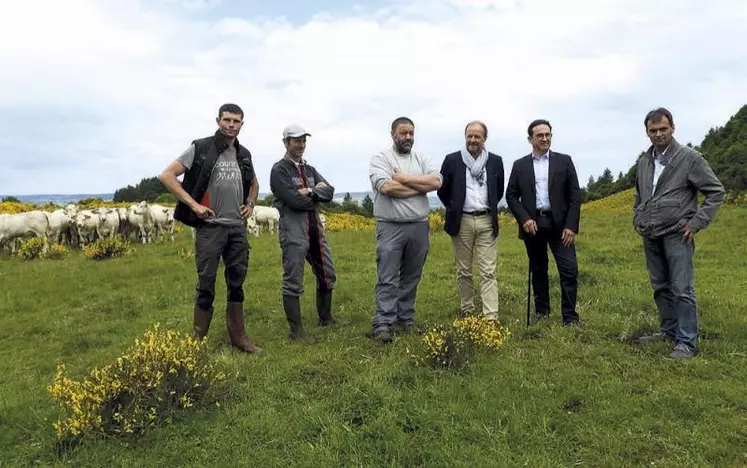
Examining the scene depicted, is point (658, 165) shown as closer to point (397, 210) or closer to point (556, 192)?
point (556, 192)

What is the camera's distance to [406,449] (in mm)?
3762

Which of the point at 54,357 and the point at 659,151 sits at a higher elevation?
the point at 659,151

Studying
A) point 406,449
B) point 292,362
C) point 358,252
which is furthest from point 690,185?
point 358,252

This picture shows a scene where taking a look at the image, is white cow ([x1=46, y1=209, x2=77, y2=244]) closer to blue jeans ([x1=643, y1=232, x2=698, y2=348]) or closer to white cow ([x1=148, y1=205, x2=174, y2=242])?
white cow ([x1=148, y1=205, x2=174, y2=242])

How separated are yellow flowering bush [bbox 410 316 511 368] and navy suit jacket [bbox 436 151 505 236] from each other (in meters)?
1.29

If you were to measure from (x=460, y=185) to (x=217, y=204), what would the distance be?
268 centimetres

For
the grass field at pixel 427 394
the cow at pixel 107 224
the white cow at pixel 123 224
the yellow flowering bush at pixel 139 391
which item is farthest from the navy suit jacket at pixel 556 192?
the white cow at pixel 123 224

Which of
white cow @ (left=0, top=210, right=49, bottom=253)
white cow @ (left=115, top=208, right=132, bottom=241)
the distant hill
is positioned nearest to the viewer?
white cow @ (left=0, top=210, right=49, bottom=253)

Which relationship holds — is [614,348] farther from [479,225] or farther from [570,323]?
[479,225]

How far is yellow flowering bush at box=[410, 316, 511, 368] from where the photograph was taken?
16.7 ft

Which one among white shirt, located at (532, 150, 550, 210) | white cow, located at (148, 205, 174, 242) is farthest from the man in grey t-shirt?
white cow, located at (148, 205, 174, 242)

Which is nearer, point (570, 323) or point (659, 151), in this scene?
point (659, 151)

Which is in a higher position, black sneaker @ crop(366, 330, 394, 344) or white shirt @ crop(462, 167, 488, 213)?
white shirt @ crop(462, 167, 488, 213)

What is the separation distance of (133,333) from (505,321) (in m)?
4.77
